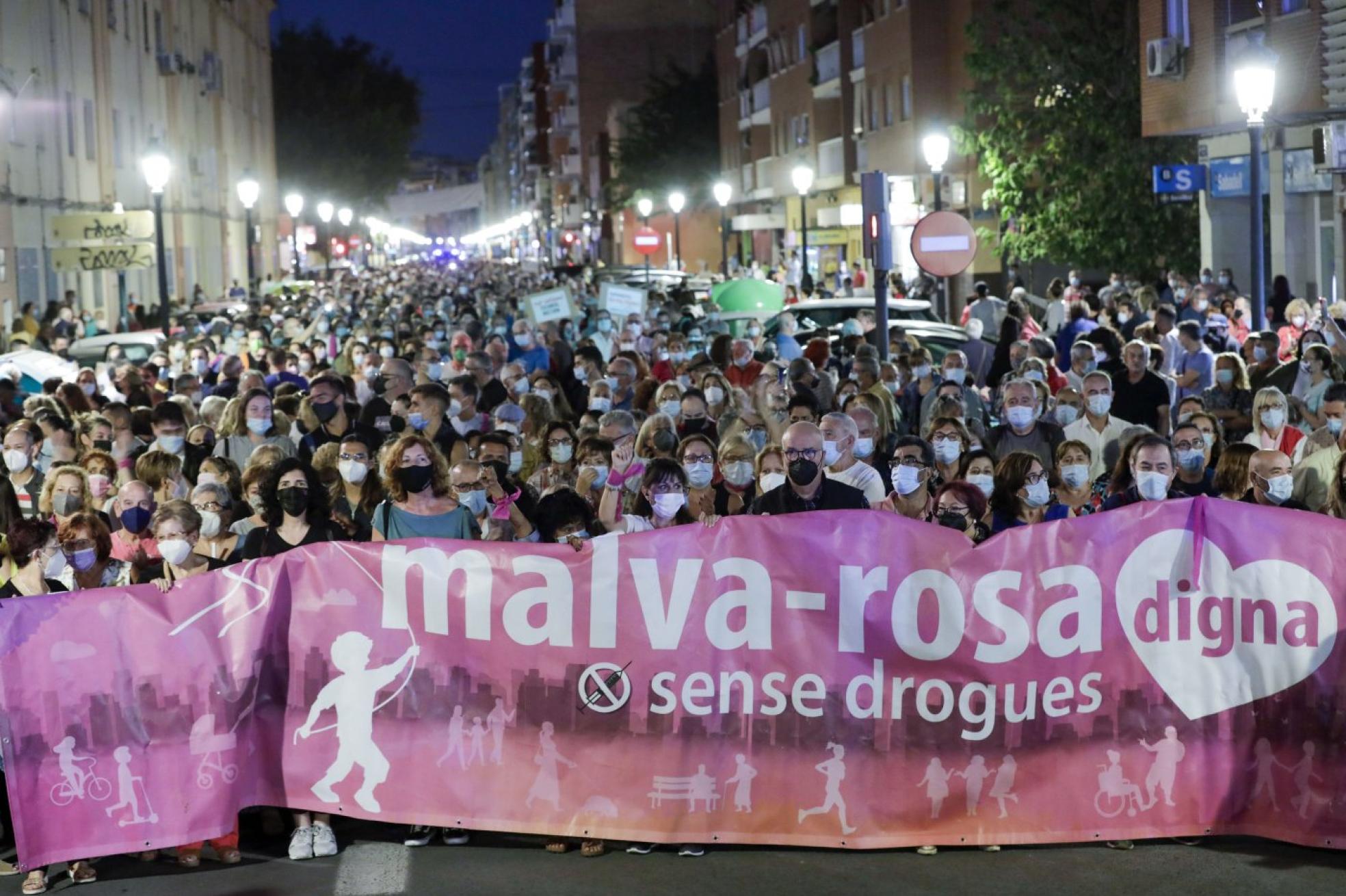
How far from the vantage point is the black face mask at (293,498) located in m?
10.0

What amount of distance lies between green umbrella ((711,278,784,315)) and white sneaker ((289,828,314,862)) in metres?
23.3

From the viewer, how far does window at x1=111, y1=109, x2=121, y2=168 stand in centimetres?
4653

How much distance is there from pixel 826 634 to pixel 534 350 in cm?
1356

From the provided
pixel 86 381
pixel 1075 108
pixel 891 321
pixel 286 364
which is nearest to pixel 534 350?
pixel 286 364

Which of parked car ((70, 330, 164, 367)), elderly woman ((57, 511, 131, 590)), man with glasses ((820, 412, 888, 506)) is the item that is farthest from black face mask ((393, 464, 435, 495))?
parked car ((70, 330, 164, 367))

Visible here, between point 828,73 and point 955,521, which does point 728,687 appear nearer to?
point 955,521

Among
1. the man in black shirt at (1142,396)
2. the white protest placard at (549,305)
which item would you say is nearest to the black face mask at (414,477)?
the man in black shirt at (1142,396)

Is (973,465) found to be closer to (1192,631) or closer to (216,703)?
(1192,631)

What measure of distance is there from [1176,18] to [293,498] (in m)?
24.2

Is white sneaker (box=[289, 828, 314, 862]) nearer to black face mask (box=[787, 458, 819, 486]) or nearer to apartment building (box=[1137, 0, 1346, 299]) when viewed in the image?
black face mask (box=[787, 458, 819, 486])

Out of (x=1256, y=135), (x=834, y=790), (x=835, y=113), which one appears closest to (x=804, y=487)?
(x=834, y=790)

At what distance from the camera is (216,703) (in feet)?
28.4

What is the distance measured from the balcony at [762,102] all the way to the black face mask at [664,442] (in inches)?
2222

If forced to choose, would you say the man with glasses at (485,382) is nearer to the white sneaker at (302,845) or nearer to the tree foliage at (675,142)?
the white sneaker at (302,845)
